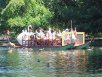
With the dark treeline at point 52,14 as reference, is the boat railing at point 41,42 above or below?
below

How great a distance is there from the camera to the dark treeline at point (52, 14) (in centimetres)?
5575

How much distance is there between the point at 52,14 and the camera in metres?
62.5

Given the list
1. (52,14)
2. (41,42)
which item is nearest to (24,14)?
(52,14)

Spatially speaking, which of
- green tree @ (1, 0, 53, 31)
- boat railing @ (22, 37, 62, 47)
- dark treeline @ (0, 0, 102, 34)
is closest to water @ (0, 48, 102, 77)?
boat railing @ (22, 37, 62, 47)


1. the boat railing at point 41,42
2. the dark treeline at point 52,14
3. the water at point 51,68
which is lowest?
the water at point 51,68

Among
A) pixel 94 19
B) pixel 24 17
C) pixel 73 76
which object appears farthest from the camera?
pixel 24 17

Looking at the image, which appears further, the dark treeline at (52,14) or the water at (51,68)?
the dark treeline at (52,14)

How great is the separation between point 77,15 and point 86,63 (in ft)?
77.2

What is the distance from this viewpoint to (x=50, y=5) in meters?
64.7

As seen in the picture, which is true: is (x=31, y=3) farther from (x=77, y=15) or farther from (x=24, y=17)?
(x=77, y=15)

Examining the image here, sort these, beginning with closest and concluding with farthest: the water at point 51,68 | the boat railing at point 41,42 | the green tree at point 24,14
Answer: the water at point 51,68
the boat railing at point 41,42
the green tree at point 24,14

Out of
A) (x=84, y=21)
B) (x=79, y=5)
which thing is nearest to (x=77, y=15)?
(x=84, y=21)

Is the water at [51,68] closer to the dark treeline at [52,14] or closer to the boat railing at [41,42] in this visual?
the boat railing at [41,42]

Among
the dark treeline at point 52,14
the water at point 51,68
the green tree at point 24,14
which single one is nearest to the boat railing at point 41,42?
the dark treeline at point 52,14
